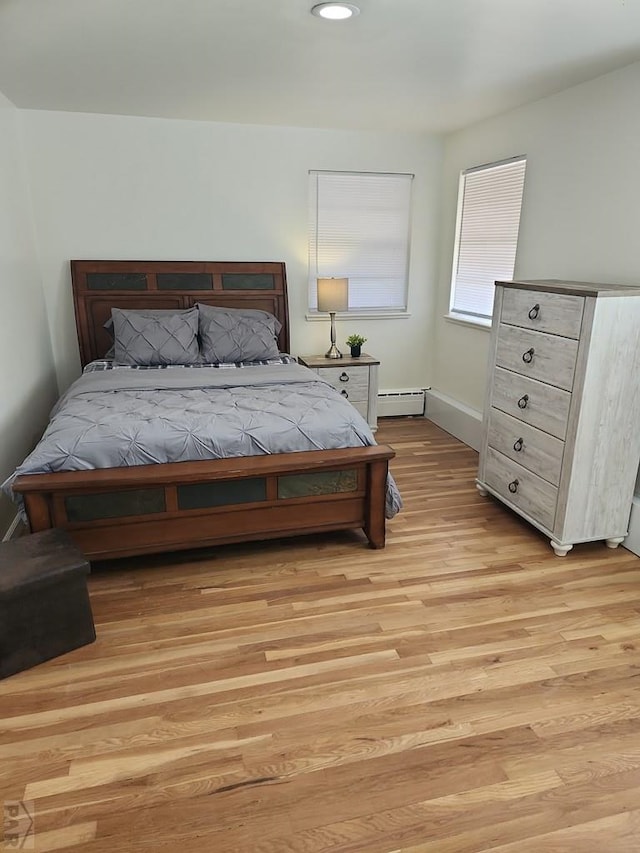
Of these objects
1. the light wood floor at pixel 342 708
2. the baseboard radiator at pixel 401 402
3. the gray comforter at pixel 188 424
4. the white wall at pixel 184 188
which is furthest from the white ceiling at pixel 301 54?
the light wood floor at pixel 342 708

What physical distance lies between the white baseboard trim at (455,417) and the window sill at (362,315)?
741 mm

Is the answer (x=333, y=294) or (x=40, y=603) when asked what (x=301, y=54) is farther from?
(x=40, y=603)

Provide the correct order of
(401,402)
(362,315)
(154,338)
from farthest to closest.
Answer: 1. (401,402)
2. (362,315)
3. (154,338)

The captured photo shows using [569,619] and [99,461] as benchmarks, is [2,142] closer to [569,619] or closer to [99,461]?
[99,461]

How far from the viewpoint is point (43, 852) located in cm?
146

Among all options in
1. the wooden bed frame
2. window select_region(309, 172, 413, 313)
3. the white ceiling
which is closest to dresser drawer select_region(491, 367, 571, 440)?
the wooden bed frame

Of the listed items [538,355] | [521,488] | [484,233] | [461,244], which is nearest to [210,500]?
[521,488]

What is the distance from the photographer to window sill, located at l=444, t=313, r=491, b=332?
4.30 meters

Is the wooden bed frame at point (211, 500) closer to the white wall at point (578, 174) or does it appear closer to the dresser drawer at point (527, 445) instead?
the dresser drawer at point (527, 445)

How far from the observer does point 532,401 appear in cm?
298

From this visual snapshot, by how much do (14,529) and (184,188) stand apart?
272cm

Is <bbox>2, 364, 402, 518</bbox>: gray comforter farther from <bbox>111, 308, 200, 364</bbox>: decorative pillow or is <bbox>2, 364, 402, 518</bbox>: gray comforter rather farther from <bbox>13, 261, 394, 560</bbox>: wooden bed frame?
<bbox>111, 308, 200, 364</bbox>: decorative pillow

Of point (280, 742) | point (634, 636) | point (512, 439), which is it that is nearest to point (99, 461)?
point (280, 742)

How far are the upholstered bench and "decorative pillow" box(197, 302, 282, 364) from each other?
2.07 m
